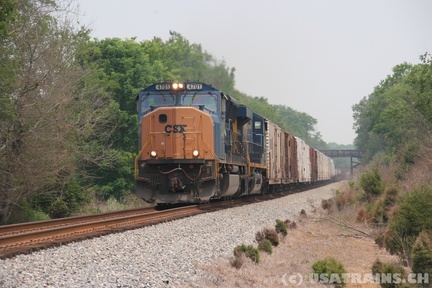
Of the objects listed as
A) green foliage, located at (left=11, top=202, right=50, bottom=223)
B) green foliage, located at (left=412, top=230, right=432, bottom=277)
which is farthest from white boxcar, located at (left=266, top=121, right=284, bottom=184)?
green foliage, located at (left=412, top=230, right=432, bottom=277)

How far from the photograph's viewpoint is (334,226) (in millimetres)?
16703

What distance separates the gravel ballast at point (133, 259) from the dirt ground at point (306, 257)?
0.49 metres

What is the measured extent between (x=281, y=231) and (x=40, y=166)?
8.09 metres

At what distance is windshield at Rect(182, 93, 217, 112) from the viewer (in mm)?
17812

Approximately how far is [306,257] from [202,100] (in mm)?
7942

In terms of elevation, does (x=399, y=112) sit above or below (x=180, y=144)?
above

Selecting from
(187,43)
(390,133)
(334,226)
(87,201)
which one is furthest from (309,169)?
(334,226)

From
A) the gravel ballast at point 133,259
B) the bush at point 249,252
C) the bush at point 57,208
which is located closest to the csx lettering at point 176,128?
the gravel ballast at point 133,259

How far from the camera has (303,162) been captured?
41.8 metres

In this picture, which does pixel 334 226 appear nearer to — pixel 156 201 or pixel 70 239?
pixel 156 201

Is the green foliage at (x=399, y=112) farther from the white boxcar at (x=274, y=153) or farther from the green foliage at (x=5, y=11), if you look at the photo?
the green foliage at (x=5, y=11)

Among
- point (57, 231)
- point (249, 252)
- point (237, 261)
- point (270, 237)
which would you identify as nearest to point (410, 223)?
point (270, 237)

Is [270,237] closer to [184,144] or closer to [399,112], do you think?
[184,144]

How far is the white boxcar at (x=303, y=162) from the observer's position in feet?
130
